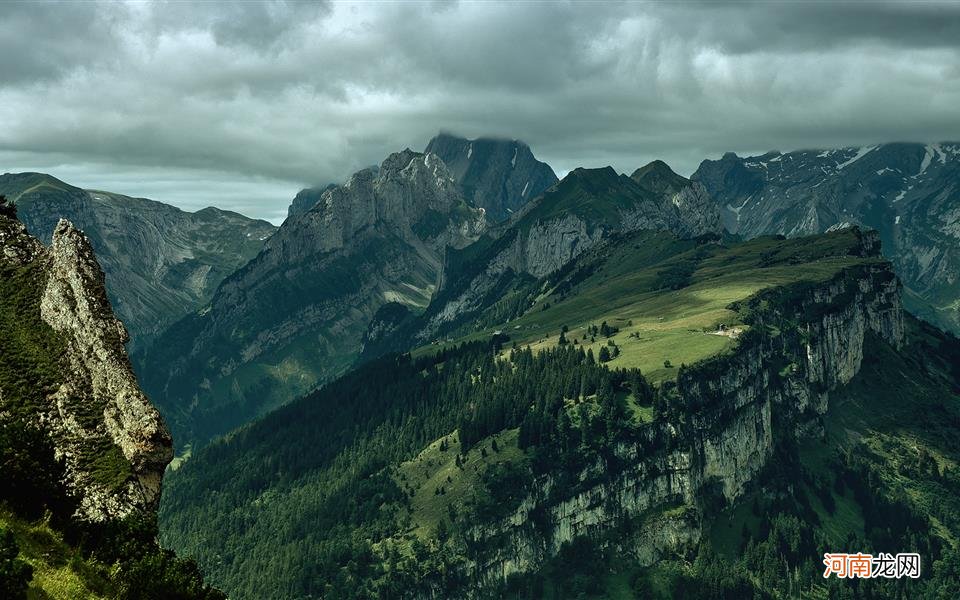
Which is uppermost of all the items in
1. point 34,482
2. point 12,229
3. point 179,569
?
point 12,229

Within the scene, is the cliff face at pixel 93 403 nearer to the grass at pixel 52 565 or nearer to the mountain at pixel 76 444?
the mountain at pixel 76 444

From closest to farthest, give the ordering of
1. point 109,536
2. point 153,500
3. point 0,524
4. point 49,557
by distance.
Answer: point 0,524 < point 49,557 < point 109,536 < point 153,500

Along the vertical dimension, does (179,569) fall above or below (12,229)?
below

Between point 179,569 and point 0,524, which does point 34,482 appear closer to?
point 0,524

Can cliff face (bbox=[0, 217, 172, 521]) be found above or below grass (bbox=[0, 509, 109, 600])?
above

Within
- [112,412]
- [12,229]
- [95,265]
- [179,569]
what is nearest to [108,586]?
[179,569]

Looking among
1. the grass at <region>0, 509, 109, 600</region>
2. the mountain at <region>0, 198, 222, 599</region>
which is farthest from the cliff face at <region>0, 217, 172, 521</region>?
the grass at <region>0, 509, 109, 600</region>

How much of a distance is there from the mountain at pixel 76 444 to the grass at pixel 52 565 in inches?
5.1

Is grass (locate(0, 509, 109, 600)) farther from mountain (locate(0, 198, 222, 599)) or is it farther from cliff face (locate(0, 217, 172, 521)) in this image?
cliff face (locate(0, 217, 172, 521))

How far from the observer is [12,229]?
4003 inches

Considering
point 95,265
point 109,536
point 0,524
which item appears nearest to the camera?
point 0,524

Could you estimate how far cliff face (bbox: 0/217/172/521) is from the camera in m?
81.5

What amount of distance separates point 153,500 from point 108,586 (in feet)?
30.5

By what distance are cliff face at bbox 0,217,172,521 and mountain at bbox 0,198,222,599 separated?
3.8 inches
